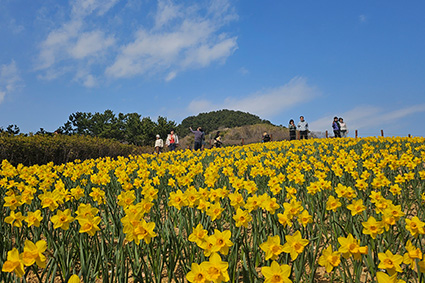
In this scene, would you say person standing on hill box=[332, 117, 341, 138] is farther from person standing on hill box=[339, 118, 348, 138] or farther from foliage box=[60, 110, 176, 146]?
foliage box=[60, 110, 176, 146]

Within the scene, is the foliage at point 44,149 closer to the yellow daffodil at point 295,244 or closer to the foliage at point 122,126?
the yellow daffodil at point 295,244

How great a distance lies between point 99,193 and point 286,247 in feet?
7.35

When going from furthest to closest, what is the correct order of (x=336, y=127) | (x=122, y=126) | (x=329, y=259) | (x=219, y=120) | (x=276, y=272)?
(x=219, y=120) < (x=122, y=126) < (x=336, y=127) < (x=329, y=259) < (x=276, y=272)

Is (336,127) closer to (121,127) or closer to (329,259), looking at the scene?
(329,259)

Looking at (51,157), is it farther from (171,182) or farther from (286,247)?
(286,247)

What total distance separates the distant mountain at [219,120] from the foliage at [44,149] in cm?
6615

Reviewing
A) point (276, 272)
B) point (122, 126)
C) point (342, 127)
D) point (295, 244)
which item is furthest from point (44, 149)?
point (122, 126)

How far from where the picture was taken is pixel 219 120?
89.3 meters

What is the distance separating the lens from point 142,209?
2.16 m

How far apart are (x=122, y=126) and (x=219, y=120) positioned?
122 ft

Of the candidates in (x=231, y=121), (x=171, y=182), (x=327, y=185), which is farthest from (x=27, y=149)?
(x=231, y=121)

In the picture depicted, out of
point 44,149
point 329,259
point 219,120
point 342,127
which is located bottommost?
point 329,259

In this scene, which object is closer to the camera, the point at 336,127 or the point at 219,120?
the point at 336,127

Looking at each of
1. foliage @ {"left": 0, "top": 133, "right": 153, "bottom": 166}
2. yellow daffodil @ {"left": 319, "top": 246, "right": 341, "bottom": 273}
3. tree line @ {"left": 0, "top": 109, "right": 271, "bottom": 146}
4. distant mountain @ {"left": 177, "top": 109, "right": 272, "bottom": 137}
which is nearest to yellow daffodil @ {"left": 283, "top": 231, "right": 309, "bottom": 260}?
yellow daffodil @ {"left": 319, "top": 246, "right": 341, "bottom": 273}
